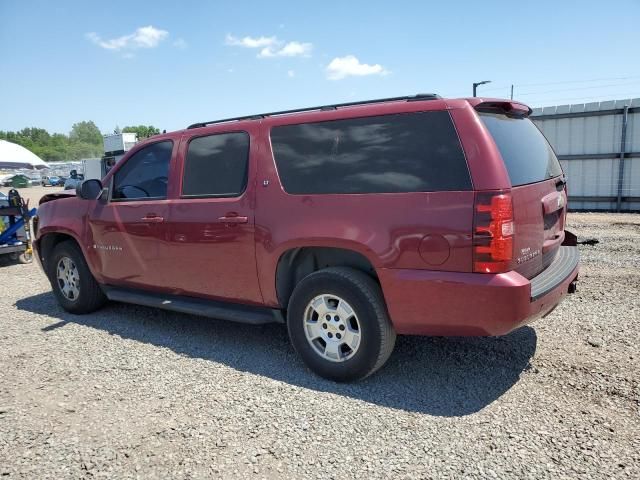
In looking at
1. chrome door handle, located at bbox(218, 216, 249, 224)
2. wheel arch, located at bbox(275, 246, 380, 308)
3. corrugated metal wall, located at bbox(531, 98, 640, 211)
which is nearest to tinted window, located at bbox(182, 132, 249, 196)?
chrome door handle, located at bbox(218, 216, 249, 224)

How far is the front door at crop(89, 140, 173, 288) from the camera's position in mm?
4543

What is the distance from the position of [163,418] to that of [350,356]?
131cm

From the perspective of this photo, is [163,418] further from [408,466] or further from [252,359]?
[408,466]

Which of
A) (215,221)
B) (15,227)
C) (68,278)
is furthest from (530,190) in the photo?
(15,227)

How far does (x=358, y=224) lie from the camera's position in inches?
129

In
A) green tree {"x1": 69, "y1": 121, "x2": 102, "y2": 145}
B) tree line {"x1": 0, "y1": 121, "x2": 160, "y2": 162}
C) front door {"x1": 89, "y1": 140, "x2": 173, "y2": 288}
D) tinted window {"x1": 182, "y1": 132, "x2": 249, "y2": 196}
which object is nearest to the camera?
tinted window {"x1": 182, "y1": 132, "x2": 249, "y2": 196}

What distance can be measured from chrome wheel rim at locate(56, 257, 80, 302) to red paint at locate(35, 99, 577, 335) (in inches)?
39.6

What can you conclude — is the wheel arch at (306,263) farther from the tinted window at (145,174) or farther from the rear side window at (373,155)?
the tinted window at (145,174)

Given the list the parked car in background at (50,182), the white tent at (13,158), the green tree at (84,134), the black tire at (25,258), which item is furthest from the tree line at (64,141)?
the black tire at (25,258)

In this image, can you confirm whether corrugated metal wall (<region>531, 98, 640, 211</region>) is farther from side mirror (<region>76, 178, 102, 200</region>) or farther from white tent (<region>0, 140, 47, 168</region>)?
white tent (<region>0, 140, 47, 168</region>)

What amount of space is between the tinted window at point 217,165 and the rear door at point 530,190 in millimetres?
1940

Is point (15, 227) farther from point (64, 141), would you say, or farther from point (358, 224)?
point (64, 141)

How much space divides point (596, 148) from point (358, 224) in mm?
12779

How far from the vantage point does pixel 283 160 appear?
3748 millimetres
